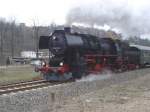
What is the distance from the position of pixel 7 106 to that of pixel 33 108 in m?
1.04

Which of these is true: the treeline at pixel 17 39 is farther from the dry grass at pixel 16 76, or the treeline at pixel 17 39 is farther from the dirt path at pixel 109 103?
the dirt path at pixel 109 103

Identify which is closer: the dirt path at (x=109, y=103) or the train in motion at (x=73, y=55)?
the dirt path at (x=109, y=103)

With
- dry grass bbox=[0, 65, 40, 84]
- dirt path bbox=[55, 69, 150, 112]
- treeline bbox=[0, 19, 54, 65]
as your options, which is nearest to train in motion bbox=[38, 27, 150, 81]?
dry grass bbox=[0, 65, 40, 84]

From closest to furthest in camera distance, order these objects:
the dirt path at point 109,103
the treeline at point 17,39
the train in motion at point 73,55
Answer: the dirt path at point 109,103 < the train in motion at point 73,55 < the treeline at point 17,39

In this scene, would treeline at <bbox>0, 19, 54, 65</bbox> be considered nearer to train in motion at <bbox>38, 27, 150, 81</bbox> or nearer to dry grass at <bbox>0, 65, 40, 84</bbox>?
dry grass at <bbox>0, 65, 40, 84</bbox>

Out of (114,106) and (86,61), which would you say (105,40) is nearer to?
(86,61)

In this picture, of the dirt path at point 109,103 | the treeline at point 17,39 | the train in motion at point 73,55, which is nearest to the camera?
the dirt path at point 109,103

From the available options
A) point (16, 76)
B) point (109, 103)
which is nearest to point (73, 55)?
point (16, 76)

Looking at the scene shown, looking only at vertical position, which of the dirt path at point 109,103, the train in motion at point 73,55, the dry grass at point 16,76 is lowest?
the dry grass at point 16,76

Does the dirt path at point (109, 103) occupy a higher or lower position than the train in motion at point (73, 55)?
lower

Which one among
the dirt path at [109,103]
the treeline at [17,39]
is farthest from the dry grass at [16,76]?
the treeline at [17,39]

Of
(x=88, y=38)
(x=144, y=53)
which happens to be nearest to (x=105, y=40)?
(x=88, y=38)

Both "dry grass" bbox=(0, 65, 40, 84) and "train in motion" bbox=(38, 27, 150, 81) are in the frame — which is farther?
"dry grass" bbox=(0, 65, 40, 84)

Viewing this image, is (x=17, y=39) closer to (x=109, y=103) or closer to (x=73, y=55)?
(x=73, y=55)
